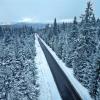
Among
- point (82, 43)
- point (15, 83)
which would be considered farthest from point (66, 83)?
point (15, 83)

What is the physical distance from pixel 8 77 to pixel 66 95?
26.7 feet

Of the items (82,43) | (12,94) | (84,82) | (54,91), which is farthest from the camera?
(82,43)

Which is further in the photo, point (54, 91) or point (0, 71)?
point (54, 91)

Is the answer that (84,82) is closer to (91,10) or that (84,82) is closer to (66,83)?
(66,83)

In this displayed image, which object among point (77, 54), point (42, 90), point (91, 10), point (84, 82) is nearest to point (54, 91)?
point (42, 90)

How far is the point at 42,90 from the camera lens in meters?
24.8

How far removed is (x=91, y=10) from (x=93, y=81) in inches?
540

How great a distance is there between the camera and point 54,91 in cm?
2392

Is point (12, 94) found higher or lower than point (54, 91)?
higher

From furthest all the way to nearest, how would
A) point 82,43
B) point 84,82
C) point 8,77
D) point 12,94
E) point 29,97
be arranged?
point 82,43 → point 84,82 → point 29,97 → point 8,77 → point 12,94

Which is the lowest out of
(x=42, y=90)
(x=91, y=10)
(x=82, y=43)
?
(x=42, y=90)

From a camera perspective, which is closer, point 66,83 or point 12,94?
point 12,94

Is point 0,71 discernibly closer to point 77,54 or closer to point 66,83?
point 66,83

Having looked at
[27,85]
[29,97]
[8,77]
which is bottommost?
[29,97]
